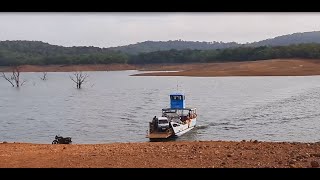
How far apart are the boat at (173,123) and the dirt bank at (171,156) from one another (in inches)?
406

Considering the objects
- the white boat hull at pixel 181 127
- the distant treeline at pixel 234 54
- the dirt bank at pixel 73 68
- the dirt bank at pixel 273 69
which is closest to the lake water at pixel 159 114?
the white boat hull at pixel 181 127

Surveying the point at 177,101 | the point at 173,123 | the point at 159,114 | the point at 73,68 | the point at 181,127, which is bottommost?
the point at 159,114

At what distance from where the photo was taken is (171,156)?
32.7 feet

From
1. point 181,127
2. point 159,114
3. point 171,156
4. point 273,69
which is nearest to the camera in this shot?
point 171,156

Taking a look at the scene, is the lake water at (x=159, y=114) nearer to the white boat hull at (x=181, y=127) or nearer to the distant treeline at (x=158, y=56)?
the white boat hull at (x=181, y=127)

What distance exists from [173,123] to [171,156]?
1347 cm

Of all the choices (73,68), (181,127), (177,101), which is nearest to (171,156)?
(181,127)

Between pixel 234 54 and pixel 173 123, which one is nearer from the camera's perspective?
pixel 173 123

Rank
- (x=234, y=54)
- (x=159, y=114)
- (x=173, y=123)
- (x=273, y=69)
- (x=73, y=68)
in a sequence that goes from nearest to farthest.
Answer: (x=173, y=123), (x=159, y=114), (x=273, y=69), (x=234, y=54), (x=73, y=68)

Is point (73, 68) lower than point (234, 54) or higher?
lower

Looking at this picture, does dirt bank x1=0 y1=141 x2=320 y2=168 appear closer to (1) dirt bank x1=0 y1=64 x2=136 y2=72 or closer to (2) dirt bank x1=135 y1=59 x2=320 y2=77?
(2) dirt bank x1=135 y1=59 x2=320 y2=77

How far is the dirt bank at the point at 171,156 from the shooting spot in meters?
8.95

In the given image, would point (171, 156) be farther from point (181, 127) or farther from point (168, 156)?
point (181, 127)

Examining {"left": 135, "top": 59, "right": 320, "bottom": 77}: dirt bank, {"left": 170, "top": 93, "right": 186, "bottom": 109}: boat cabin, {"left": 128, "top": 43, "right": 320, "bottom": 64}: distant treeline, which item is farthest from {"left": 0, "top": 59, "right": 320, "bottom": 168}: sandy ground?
{"left": 128, "top": 43, "right": 320, "bottom": 64}: distant treeline
